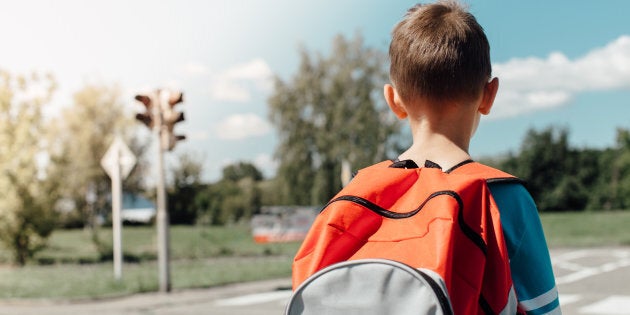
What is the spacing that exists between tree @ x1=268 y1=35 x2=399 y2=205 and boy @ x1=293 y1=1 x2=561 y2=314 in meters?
41.3

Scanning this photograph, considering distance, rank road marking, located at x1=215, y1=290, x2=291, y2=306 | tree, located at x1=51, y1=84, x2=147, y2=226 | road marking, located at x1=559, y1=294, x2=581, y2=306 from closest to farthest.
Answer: road marking, located at x1=559, y1=294, x2=581, y2=306 < road marking, located at x1=215, y1=290, x2=291, y2=306 < tree, located at x1=51, y1=84, x2=147, y2=226

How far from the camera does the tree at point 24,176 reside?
68.2ft

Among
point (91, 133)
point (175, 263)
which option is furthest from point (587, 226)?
point (91, 133)

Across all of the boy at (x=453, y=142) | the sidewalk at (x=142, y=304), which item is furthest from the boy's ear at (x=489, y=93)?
the sidewalk at (x=142, y=304)

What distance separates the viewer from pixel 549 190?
52281mm

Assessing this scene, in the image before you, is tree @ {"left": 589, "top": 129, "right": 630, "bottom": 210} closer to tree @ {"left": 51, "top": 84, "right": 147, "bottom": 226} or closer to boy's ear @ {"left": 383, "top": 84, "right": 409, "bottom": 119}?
tree @ {"left": 51, "top": 84, "right": 147, "bottom": 226}

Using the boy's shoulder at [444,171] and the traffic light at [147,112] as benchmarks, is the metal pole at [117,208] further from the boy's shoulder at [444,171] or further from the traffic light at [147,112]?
the boy's shoulder at [444,171]

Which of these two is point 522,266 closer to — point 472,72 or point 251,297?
point 472,72

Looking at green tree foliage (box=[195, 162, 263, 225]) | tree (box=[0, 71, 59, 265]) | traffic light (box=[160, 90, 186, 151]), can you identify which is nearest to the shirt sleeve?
traffic light (box=[160, 90, 186, 151])

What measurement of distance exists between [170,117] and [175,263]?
827 cm

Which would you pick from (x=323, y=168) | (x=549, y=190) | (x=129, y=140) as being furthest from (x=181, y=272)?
(x=549, y=190)

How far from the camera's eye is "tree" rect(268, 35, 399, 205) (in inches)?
1720

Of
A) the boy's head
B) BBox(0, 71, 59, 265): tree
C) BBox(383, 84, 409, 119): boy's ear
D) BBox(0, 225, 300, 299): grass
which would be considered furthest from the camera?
BBox(0, 71, 59, 265): tree

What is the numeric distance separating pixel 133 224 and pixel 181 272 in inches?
1230
